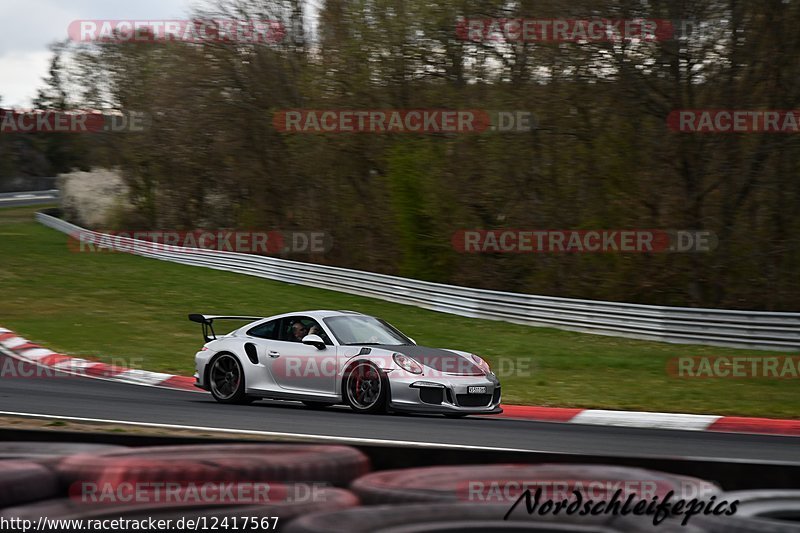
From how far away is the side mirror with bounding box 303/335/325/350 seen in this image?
34.7ft

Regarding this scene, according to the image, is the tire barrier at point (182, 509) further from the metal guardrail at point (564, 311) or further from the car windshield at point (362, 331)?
the metal guardrail at point (564, 311)

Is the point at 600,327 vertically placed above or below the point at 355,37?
below

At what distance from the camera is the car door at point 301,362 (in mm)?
10625

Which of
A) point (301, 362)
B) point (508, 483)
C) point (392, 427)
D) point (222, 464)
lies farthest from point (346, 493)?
point (301, 362)

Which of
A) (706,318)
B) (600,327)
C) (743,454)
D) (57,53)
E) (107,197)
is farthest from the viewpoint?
(57,53)

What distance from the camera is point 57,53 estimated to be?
163 feet

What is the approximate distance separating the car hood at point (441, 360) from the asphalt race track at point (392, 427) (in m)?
0.53

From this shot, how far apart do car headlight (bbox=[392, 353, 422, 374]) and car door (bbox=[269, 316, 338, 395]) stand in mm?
756

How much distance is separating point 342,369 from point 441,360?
3.54ft

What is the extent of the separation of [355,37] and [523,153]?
26.0ft

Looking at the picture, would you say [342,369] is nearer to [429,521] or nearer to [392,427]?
[392,427]

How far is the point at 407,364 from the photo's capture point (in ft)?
33.6

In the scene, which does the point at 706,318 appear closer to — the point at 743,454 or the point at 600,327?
the point at 600,327

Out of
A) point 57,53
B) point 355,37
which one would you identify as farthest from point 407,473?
point 57,53
